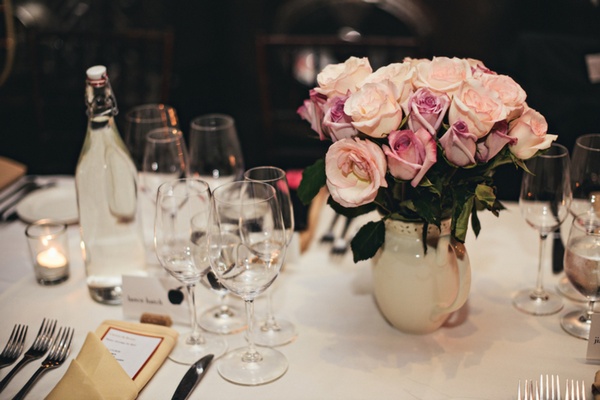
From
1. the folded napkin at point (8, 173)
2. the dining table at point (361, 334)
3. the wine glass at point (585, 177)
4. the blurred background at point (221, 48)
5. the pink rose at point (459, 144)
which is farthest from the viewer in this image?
the blurred background at point (221, 48)

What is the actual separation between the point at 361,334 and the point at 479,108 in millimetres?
474

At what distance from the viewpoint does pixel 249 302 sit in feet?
3.81

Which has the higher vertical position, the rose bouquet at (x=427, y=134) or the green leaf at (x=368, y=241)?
the rose bouquet at (x=427, y=134)

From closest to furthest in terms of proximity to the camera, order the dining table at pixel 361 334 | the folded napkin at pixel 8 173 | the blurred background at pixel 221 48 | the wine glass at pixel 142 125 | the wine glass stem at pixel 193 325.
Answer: the dining table at pixel 361 334 → the wine glass stem at pixel 193 325 → the wine glass at pixel 142 125 → the folded napkin at pixel 8 173 → the blurred background at pixel 221 48

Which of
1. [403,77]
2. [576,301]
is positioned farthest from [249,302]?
[576,301]

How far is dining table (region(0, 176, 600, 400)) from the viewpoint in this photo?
3.76ft

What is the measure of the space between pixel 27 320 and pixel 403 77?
845 millimetres

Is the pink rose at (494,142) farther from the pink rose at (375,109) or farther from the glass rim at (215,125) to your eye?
the glass rim at (215,125)

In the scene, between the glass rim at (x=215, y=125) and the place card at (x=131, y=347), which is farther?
the glass rim at (x=215, y=125)

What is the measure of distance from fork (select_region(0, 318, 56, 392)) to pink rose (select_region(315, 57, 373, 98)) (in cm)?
66

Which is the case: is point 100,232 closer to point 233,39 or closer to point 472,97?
point 472,97

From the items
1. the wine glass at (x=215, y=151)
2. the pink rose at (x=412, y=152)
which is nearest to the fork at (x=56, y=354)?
the wine glass at (x=215, y=151)

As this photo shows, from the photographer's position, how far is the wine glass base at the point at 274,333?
50.1 inches

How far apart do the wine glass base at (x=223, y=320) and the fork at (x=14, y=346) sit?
32cm
